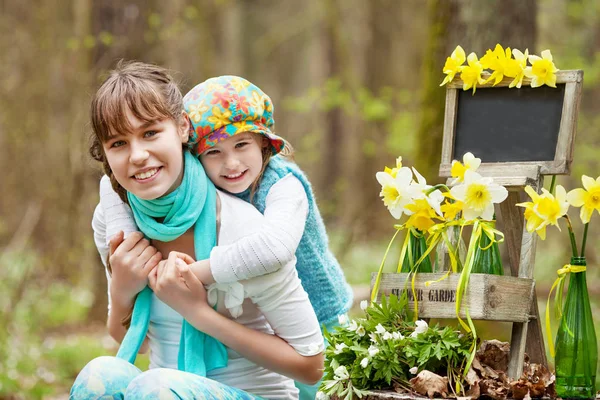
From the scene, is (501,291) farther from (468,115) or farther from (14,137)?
(14,137)

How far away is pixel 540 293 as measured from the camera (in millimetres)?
7629

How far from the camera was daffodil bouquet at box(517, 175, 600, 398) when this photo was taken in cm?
211

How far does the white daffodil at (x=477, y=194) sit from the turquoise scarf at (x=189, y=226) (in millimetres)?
727

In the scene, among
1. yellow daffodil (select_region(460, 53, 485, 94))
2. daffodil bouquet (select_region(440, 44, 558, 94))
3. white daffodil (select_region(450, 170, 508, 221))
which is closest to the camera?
white daffodil (select_region(450, 170, 508, 221))

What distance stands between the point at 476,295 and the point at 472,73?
70cm

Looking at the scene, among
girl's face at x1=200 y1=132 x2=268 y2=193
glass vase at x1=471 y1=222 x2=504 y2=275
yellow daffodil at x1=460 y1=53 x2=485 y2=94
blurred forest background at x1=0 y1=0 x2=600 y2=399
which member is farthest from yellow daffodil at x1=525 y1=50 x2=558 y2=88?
blurred forest background at x1=0 y1=0 x2=600 y2=399

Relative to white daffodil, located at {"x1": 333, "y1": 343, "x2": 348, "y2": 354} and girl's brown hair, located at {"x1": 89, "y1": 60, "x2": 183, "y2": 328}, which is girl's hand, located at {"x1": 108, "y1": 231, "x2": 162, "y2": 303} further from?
white daffodil, located at {"x1": 333, "y1": 343, "x2": 348, "y2": 354}

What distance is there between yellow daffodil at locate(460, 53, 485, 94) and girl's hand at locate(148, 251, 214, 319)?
96 centimetres

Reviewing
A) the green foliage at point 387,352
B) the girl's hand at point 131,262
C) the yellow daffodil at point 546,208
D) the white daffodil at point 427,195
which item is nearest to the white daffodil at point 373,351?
the green foliage at point 387,352

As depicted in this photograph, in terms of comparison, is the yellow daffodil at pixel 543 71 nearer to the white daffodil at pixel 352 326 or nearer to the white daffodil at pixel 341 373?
the white daffodil at pixel 352 326

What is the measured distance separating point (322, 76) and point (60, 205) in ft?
17.9

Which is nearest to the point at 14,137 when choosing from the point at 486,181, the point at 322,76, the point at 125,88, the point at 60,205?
the point at 60,205

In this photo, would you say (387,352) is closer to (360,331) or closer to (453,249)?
(360,331)

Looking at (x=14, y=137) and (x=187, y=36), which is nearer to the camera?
(x=187, y=36)
